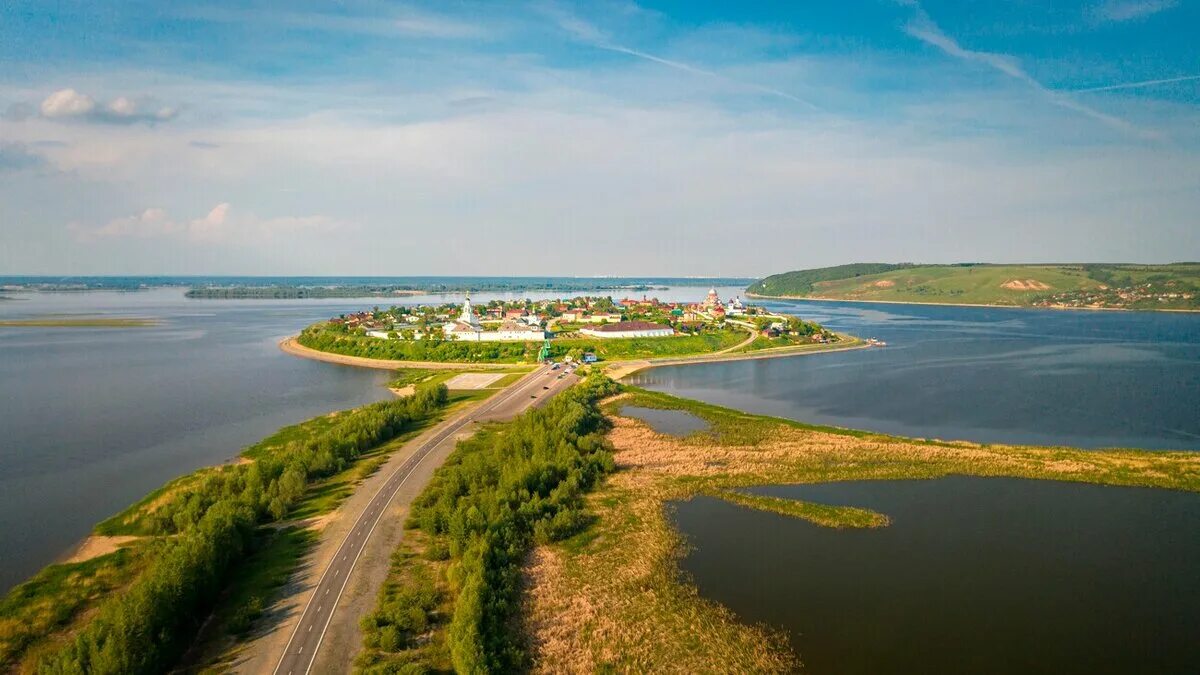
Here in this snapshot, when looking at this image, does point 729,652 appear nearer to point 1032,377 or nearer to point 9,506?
point 9,506

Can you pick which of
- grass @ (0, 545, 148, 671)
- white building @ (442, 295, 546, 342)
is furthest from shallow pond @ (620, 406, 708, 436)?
white building @ (442, 295, 546, 342)

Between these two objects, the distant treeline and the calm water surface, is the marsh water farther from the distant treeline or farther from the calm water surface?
the calm water surface

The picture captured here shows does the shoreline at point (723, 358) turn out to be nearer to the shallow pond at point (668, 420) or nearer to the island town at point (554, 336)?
the island town at point (554, 336)

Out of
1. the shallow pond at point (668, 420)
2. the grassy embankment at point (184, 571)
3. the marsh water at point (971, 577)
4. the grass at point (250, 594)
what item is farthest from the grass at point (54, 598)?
the shallow pond at point (668, 420)

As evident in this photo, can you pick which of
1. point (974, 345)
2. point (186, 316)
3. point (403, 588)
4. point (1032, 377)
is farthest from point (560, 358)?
point (186, 316)

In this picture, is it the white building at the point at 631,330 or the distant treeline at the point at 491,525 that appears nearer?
the distant treeline at the point at 491,525
